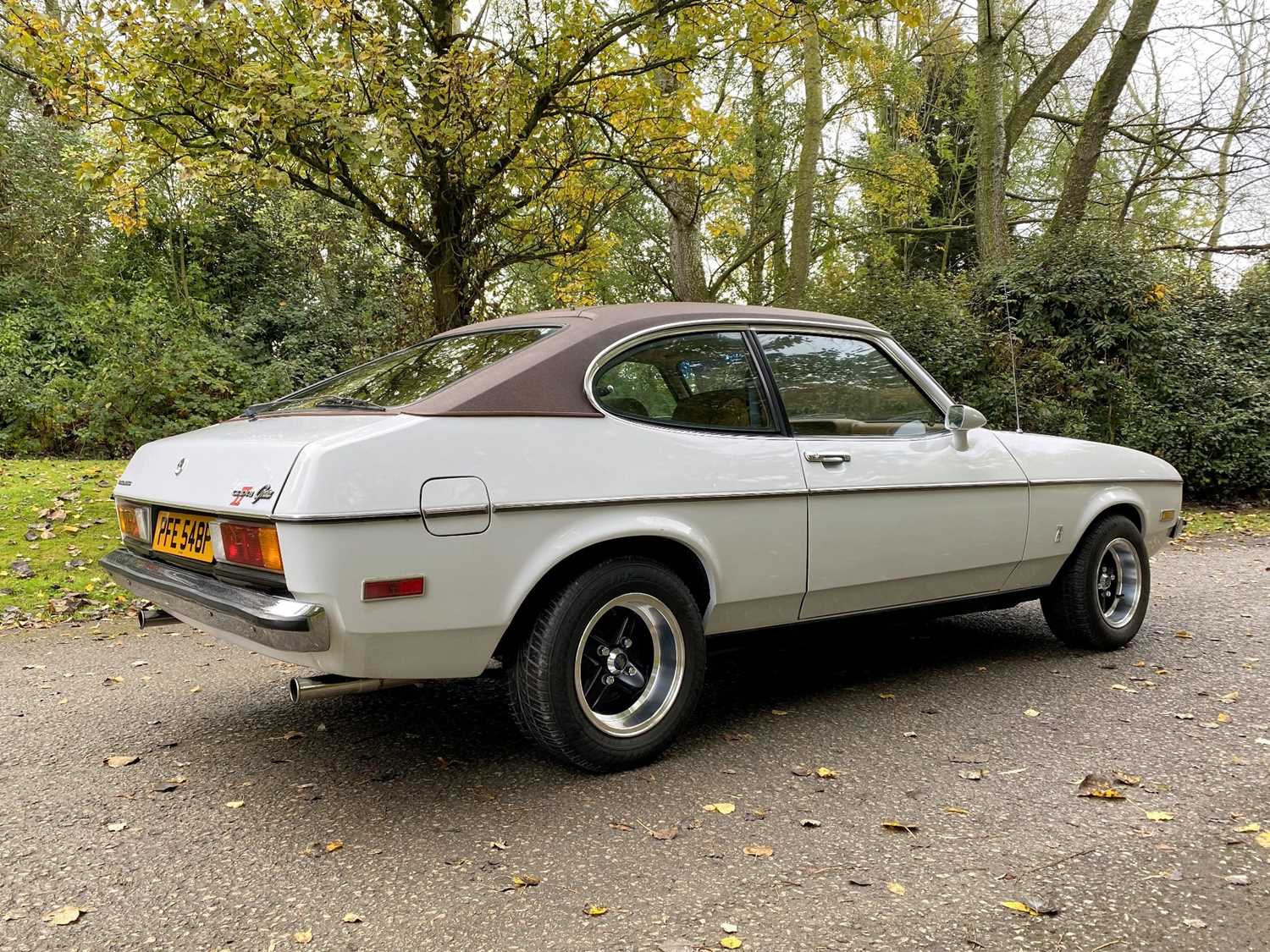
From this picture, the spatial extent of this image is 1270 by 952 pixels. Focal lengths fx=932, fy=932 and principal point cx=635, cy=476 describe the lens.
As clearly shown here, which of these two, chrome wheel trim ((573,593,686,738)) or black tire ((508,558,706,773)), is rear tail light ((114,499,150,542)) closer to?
black tire ((508,558,706,773))

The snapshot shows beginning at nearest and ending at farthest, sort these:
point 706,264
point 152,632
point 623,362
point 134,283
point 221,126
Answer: point 623,362, point 152,632, point 221,126, point 134,283, point 706,264

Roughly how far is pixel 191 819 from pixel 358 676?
774 mm

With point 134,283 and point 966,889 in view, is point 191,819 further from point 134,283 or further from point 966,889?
point 134,283

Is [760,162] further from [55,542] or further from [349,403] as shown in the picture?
[349,403]

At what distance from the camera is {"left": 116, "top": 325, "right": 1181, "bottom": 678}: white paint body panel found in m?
2.70

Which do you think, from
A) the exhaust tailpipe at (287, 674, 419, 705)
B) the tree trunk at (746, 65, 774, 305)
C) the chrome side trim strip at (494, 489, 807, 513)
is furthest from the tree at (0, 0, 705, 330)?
the tree trunk at (746, 65, 774, 305)

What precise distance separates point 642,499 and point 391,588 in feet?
2.98

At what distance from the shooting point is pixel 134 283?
47.9 feet

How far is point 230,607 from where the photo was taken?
2820 mm

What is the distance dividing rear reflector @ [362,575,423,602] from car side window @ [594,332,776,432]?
0.94m

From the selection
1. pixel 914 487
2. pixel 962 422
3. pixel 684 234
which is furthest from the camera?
pixel 684 234

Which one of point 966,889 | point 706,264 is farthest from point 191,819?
point 706,264

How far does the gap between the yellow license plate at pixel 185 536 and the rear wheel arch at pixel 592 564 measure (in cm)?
101

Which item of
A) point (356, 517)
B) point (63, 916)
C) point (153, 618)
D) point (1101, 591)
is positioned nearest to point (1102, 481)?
point (1101, 591)
